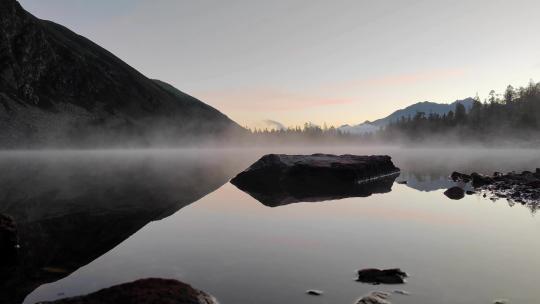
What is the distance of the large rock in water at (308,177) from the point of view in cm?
3353

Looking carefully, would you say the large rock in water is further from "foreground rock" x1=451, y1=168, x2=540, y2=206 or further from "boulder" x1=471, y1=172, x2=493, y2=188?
"foreground rock" x1=451, y1=168, x2=540, y2=206

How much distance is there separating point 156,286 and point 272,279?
11.7 ft

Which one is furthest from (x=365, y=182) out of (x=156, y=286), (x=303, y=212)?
(x=156, y=286)

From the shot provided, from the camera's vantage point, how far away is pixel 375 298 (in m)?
9.98

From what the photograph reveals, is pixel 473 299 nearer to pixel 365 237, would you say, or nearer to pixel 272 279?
pixel 272 279

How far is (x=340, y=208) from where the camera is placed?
2438cm

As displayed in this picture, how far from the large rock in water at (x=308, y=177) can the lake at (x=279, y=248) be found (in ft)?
21.3

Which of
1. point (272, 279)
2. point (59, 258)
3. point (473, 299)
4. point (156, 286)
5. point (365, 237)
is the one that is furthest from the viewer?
point (365, 237)

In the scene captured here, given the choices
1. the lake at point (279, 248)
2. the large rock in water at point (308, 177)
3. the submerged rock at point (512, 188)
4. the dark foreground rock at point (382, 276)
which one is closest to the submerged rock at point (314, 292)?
the lake at point (279, 248)

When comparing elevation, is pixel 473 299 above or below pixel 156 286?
below

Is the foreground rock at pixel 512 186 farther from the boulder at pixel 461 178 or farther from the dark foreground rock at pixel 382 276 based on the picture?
the dark foreground rock at pixel 382 276

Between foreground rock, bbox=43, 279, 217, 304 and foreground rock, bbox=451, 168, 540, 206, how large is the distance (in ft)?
82.0

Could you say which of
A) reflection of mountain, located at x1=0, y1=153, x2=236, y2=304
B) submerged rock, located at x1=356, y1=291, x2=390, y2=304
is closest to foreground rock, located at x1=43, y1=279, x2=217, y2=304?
reflection of mountain, located at x1=0, y1=153, x2=236, y2=304

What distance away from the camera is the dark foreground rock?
11.3 meters
